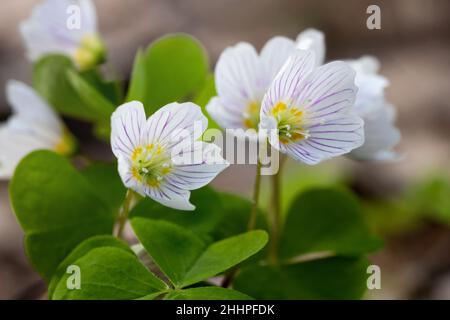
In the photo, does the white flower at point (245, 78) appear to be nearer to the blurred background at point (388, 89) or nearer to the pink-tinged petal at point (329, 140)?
the pink-tinged petal at point (329, 140)

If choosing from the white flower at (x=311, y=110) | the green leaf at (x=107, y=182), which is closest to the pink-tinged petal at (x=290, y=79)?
the white flower at (x=311, y=110)

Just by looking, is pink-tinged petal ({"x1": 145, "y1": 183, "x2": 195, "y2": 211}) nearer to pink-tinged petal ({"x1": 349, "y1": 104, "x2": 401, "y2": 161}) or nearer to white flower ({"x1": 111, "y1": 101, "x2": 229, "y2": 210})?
white flower ({"x1": 111, "y1": 101, "x2": 229, "y2": 210})

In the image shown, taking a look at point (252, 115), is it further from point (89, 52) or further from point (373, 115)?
point (89, 52)

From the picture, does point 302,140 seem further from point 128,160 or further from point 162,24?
point 162,24

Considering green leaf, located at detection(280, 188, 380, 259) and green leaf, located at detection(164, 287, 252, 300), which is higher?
green leaf, located at detection(280, 188, 380, 259)

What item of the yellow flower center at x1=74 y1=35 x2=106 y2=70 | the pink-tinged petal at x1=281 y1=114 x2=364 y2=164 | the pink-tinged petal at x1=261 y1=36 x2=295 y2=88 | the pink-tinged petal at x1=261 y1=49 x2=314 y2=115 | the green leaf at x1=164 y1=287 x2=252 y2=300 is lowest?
the green leaf at x1=164 y1=287 x2=252 y2=300

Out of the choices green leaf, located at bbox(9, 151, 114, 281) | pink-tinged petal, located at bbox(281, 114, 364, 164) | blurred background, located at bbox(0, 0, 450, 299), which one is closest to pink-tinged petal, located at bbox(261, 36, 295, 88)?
pink-tinged petal, located at bbox(281, 114, 364, 164)
